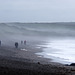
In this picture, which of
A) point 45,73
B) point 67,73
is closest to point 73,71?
point 67,73

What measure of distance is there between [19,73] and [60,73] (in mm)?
2351

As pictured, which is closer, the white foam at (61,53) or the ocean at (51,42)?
the white foam at (61,53)

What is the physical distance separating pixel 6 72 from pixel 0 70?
59 centimetres

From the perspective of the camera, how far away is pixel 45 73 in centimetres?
1680

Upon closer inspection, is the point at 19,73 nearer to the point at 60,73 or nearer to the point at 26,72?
the point at 26,72

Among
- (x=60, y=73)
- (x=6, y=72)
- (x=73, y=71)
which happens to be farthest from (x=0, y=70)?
(x=73, y=71)

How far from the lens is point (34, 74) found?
639 inches

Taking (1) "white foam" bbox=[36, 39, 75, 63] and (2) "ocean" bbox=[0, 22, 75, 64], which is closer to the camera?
(1) "white foam" bbox=[36, 39, 75, 63]

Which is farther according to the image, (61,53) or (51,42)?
(51,42)

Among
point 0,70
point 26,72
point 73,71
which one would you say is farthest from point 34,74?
point 73,71

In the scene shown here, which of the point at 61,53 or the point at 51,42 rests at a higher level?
the point at 61,53

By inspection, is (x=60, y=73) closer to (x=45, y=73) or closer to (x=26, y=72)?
(x=45, y=73)

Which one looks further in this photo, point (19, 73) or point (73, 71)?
point (73, 71)

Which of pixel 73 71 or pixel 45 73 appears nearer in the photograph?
pixel 45 73
